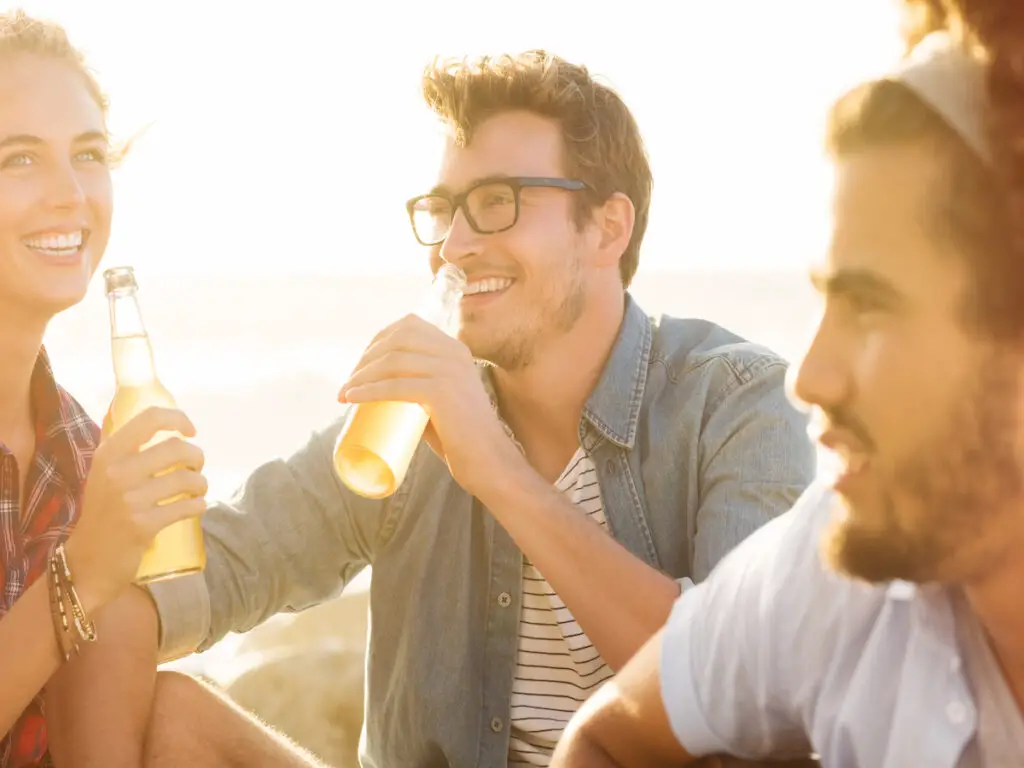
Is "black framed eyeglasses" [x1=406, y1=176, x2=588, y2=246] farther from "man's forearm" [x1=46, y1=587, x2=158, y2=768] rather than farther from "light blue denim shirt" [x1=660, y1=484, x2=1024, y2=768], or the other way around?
"light blue denim shirt" [x1=660, y1=484, x2=1024, y2=768]

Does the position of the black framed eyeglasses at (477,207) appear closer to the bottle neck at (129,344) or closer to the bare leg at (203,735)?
the bottle neck at (129,344)

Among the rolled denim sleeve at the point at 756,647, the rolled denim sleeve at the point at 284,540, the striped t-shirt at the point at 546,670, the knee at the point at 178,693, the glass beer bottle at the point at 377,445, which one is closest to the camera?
the rolled denim sleeve at the point at 756,647

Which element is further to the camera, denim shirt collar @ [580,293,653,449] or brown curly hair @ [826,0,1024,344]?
denim shirt collar @ [580,293,653,449]

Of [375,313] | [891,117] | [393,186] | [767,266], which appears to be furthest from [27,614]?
[767,266]

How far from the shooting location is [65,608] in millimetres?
2186

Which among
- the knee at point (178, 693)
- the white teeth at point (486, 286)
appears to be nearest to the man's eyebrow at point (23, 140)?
the white teeth at point (486, 286)

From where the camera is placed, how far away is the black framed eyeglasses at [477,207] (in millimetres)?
2967

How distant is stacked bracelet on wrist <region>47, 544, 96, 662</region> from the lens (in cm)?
217

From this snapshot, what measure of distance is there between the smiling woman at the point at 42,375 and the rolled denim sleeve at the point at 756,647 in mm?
939

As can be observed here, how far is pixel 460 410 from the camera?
242 centimetres

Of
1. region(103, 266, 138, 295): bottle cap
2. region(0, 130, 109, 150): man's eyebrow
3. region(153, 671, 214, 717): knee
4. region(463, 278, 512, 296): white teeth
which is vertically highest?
region(0, 130, 109, 150): man's eyebrow

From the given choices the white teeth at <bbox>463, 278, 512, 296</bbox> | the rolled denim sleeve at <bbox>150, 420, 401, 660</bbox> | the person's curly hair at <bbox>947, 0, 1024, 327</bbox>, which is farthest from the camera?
the white teeth at <bbox>463, 278, 512, 296</bbox>

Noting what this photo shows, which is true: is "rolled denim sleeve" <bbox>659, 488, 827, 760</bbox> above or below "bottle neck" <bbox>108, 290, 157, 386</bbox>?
below

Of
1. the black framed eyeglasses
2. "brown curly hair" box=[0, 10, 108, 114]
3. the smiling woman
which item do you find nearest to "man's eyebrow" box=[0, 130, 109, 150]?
the smiling woman
